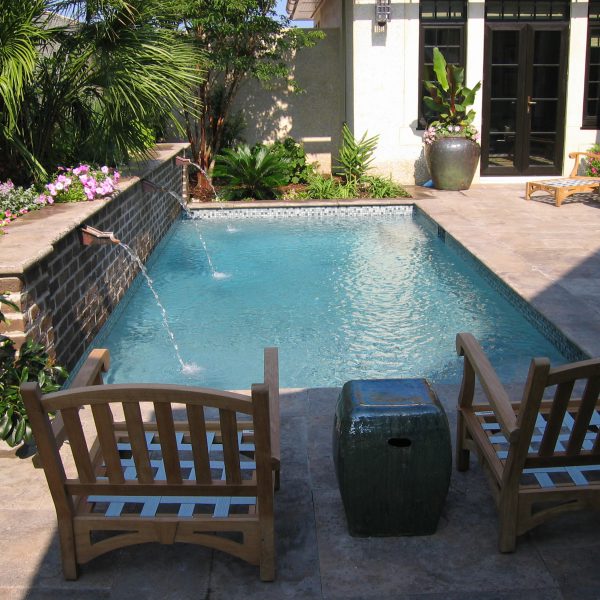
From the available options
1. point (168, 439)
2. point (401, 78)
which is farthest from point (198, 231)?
point (168, 439)

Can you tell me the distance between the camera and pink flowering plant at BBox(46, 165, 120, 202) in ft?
18.4

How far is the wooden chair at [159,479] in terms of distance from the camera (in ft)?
7.43

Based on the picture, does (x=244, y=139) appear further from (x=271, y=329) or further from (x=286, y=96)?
(x=271, y=329)

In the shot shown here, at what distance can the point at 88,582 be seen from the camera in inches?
99.6

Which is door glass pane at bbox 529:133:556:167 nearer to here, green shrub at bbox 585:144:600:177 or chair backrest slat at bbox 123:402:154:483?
green shrub at bbox 585:144:600:177

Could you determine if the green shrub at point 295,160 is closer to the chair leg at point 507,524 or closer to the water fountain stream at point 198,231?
the water fountain stream at point 198,231

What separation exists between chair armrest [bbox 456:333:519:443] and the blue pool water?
181cm

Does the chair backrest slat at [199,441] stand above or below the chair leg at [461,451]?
above

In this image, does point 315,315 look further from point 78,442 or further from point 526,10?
point 526,10

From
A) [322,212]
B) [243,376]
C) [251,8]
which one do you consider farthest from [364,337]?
[251,8]

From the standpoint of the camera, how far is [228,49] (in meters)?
10.7

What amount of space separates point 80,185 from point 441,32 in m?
7.67

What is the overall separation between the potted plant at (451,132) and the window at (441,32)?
1.21ft

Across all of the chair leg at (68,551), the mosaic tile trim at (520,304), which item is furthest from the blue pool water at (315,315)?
the chair leg at (68,551)
